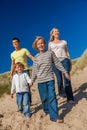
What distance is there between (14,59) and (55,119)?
2582 mm

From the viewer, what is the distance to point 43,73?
941 centimetres

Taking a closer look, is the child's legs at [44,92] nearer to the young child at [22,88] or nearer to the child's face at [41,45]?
the young child at [22,88]

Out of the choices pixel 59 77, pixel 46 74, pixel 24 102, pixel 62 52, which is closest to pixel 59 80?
pixel 59 77

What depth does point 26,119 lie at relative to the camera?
32.2 ft

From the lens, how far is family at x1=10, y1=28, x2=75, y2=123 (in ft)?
30.8

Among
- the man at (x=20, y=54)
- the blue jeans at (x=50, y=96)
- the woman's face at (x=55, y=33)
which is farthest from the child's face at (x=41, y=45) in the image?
the woman's face at (x=55, y=33)

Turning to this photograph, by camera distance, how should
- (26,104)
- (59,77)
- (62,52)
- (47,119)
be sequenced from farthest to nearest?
(59,77)
(62,52)
(26,104)
(47,119)

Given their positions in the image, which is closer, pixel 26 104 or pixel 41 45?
pixel 41 45

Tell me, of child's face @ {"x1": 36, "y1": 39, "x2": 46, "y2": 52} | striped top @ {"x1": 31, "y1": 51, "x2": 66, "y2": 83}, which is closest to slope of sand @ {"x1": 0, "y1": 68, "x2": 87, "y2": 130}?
striped top @ {"x1": 31, "y1": 51, "x2": 66, "y2": 83}

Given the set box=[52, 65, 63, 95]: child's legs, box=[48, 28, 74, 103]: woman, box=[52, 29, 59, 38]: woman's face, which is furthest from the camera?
box=[52, 65, 63, 95]: child's legs

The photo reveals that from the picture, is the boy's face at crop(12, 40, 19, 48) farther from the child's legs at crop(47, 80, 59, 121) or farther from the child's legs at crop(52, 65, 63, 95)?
the child's legs at crop(47, 80, 59, 121)

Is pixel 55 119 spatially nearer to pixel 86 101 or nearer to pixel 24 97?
pixel 24 97

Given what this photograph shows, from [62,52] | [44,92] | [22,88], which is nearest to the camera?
[44,92]

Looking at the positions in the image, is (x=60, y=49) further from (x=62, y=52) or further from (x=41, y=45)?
(x=41, y=45)
